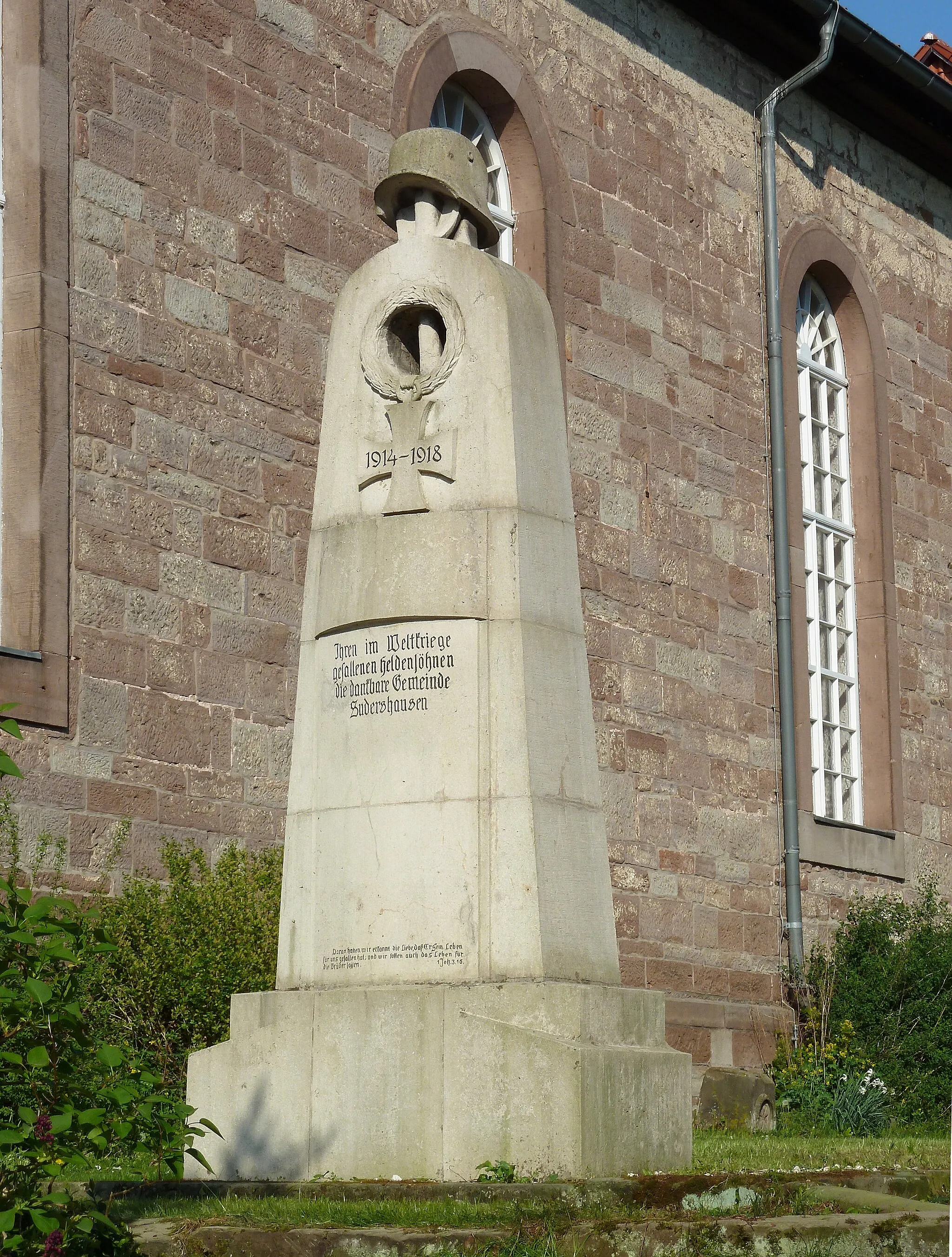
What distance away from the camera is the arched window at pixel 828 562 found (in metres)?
16.8

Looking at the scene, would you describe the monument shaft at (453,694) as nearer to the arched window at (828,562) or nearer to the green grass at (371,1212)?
the green grass at (371,1212)

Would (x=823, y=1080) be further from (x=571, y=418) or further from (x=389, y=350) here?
(x=389, y=350)

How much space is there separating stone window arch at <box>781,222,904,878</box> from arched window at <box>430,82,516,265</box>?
3.19 metres

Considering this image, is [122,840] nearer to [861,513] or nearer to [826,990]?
[826,990]

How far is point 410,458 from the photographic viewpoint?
7488 mm

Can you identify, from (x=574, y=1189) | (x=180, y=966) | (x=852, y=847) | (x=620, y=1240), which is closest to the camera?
(x=620, y=1240)

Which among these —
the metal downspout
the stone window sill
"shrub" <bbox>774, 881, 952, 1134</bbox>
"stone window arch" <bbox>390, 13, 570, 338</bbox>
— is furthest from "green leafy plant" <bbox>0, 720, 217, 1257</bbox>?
the stone window sill

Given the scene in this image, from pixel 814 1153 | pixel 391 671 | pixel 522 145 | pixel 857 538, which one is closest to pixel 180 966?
pixel 391 671

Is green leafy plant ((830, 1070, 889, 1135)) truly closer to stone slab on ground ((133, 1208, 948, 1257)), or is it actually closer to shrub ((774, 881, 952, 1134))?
shrub ((774, 881, 952, 1134))

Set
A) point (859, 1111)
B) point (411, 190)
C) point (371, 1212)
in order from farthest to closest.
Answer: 1. point (859, 1111)
2. point (411, 190)
3. point (371, 1212)

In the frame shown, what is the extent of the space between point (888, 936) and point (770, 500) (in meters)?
3.34

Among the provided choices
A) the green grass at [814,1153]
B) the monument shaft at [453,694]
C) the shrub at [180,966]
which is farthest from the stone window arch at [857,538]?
the monument shaft at [453,694]

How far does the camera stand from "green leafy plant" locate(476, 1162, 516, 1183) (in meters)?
A: 6.59

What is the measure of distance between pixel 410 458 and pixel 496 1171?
248 centimetres
